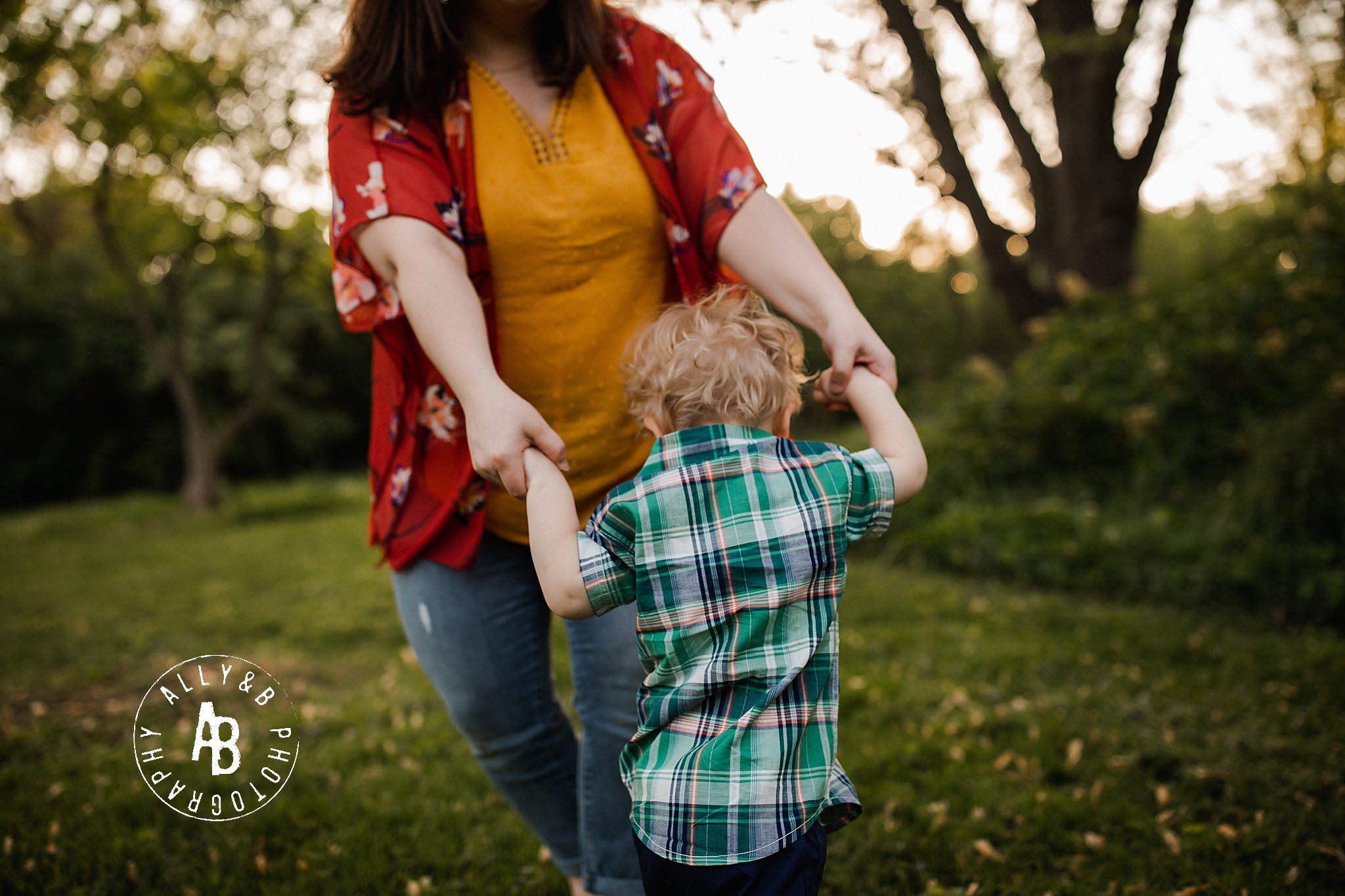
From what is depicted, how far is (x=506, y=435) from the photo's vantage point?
132cm

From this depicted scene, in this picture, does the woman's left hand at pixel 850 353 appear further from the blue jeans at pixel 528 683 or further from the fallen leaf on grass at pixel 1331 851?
the fallen leaf on grass at pixel 1331 851

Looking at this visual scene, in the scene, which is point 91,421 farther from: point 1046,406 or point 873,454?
point 873,454

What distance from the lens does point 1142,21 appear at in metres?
6.19

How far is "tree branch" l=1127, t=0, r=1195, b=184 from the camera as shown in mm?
6184

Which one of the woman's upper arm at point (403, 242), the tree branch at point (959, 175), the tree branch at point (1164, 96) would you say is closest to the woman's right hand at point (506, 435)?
the woman's upper arm at point (403, 242)

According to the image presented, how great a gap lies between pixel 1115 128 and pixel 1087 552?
3.73 m

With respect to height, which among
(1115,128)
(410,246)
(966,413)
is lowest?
(966,413)

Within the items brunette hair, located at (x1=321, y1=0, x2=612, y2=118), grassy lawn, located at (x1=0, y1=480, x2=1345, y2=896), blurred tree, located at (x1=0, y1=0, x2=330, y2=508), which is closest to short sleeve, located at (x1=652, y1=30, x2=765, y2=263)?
brunette hair, located at (x1=321, y1=0, x2=612, y2=118)

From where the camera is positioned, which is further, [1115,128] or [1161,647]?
[1115,128]

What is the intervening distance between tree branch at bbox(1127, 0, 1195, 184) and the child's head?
6.32m

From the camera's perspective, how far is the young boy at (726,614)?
1307 millimetres

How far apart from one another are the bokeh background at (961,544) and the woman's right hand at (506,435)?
1.46 m

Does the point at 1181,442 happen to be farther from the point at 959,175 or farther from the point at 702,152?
the point at 702,152

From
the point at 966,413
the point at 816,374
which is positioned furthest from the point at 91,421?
the point at 816,374
